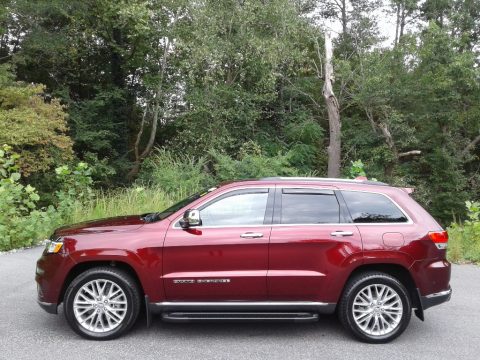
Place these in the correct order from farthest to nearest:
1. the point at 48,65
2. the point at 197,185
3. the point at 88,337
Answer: the point at 48,65, the point at 197,185, the point at 88,337

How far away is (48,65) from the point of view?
2338 cm

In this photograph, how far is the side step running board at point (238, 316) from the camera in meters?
4.96

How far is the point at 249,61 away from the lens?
19.5 meters

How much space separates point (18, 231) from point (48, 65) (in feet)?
52.5

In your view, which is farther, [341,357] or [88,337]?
[88,337]

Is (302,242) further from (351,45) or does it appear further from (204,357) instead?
(351,45)

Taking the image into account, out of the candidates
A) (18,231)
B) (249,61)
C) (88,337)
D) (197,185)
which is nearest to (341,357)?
(88,337)

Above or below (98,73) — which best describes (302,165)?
below

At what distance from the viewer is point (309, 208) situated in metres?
5.24

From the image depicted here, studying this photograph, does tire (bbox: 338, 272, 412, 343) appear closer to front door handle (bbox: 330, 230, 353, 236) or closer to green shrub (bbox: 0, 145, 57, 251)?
front door handle (bbox: 330, 230, 353, 236)

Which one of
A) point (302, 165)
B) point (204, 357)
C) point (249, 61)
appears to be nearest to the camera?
point (204, 357)

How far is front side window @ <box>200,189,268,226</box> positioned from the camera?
5.16 m

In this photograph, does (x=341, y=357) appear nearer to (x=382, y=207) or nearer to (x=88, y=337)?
(x=382, y=207)

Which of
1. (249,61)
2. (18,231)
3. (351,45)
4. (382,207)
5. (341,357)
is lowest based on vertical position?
(341,357)
